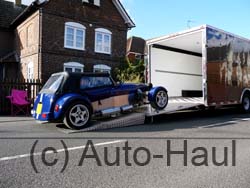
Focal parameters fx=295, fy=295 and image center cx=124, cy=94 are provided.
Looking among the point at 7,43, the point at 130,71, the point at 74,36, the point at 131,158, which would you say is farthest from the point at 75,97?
the point at 7,43

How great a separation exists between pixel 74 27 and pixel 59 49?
77.4 inches

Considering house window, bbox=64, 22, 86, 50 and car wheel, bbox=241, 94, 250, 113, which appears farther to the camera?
house window, bbox=64, 22, 86, 50

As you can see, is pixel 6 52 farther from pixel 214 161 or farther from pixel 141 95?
pixel 214 161

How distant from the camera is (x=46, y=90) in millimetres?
9102

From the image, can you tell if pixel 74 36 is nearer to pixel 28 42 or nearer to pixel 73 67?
pixel 73 67

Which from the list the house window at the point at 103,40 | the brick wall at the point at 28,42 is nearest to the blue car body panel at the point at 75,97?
the brick wall at the point at 28,42

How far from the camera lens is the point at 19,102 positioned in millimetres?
14516

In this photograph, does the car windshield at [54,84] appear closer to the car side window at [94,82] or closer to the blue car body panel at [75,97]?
the blue car body panel at [75,97]

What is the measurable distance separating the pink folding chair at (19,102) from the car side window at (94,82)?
21.6 ft

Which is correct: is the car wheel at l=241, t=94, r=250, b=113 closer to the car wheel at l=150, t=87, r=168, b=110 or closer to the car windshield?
the car wheel at l=150, t=87, r=168, b=110

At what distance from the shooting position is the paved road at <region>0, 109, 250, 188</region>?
14.2 feet

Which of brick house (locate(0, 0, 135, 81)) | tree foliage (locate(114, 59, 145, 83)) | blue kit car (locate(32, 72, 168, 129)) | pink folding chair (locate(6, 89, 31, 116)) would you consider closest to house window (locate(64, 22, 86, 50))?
brick house (locate(0, 0, 135, 81))

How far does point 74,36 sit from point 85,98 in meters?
12.2

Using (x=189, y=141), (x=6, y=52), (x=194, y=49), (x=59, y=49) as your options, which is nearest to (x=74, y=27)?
(x=59, y=49)
